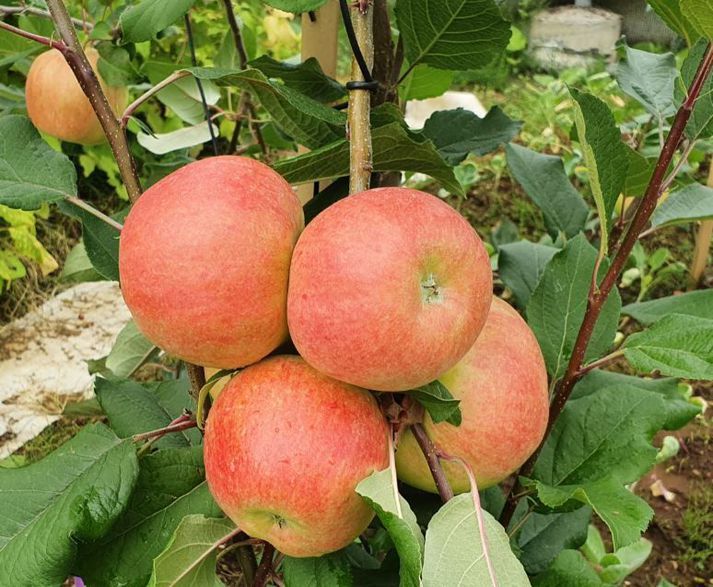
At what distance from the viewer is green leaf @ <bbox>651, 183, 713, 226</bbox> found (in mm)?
848

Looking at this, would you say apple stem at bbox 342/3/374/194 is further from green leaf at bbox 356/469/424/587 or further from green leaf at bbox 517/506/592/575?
green leaf at bbox 517/506/592/575

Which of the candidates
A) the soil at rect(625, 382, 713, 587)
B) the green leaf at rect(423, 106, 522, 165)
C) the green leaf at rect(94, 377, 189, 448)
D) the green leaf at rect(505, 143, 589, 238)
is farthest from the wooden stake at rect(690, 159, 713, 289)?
the green leaf at rect(94, 377, 189, 448)

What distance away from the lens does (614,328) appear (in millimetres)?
863

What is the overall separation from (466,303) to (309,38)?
47cm

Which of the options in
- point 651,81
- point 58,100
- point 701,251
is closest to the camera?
A: point 651,81

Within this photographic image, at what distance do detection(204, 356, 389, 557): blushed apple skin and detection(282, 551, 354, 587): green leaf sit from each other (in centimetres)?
7

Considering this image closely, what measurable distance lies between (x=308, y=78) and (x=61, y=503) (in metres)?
0.43

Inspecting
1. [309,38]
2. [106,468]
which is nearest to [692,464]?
[309,38]

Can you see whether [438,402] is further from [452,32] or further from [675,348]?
[452,32]

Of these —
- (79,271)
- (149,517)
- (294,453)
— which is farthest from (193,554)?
(79,271)

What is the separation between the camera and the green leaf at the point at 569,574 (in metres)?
0.78

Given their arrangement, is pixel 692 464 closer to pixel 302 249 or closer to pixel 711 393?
pixel 711 393

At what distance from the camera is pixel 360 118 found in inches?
24.5

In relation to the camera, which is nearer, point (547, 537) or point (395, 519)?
point (395, 519)
